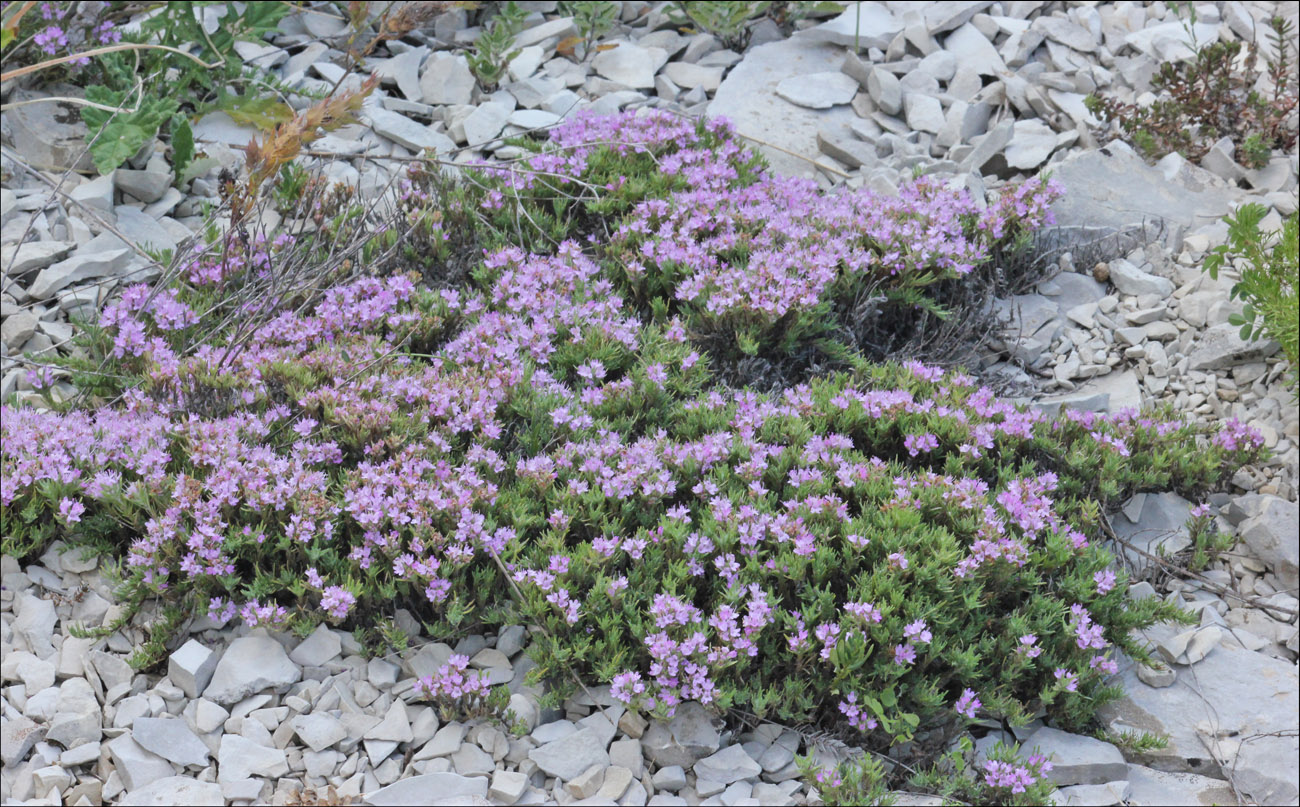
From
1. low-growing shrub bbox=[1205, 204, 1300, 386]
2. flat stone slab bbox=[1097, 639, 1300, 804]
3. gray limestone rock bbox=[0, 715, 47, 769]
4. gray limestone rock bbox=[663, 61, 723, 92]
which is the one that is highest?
low-growing shrub bbox=[1205, 204, 1300, 386]

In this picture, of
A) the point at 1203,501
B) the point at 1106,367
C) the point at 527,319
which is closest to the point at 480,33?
the point at 527,319

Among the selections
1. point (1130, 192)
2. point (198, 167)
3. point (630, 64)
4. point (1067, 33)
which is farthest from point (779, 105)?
point (198, 167)

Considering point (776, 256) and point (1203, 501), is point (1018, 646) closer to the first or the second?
point (1203, 501)

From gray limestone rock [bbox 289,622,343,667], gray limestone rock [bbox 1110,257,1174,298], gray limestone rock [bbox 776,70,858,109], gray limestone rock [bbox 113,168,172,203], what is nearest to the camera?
gray limestone rock [bbox 289,622,343,667]

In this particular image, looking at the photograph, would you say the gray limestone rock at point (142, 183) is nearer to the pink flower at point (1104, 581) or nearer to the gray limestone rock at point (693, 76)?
the gray limestone rock at point (693, 76)

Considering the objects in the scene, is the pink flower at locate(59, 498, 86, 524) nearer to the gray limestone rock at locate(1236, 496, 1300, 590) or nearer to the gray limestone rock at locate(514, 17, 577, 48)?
the gray limestone rock at locate(1236, 496, 1300, 590)

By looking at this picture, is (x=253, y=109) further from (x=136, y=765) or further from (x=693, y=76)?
(x=136, y=765)

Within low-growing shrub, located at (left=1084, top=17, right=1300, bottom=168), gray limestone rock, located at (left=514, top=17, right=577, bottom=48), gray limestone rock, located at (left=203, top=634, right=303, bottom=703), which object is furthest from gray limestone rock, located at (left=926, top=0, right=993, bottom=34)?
gray limestone rock, located at (left=203, top=634, right=303, bottom=703)
